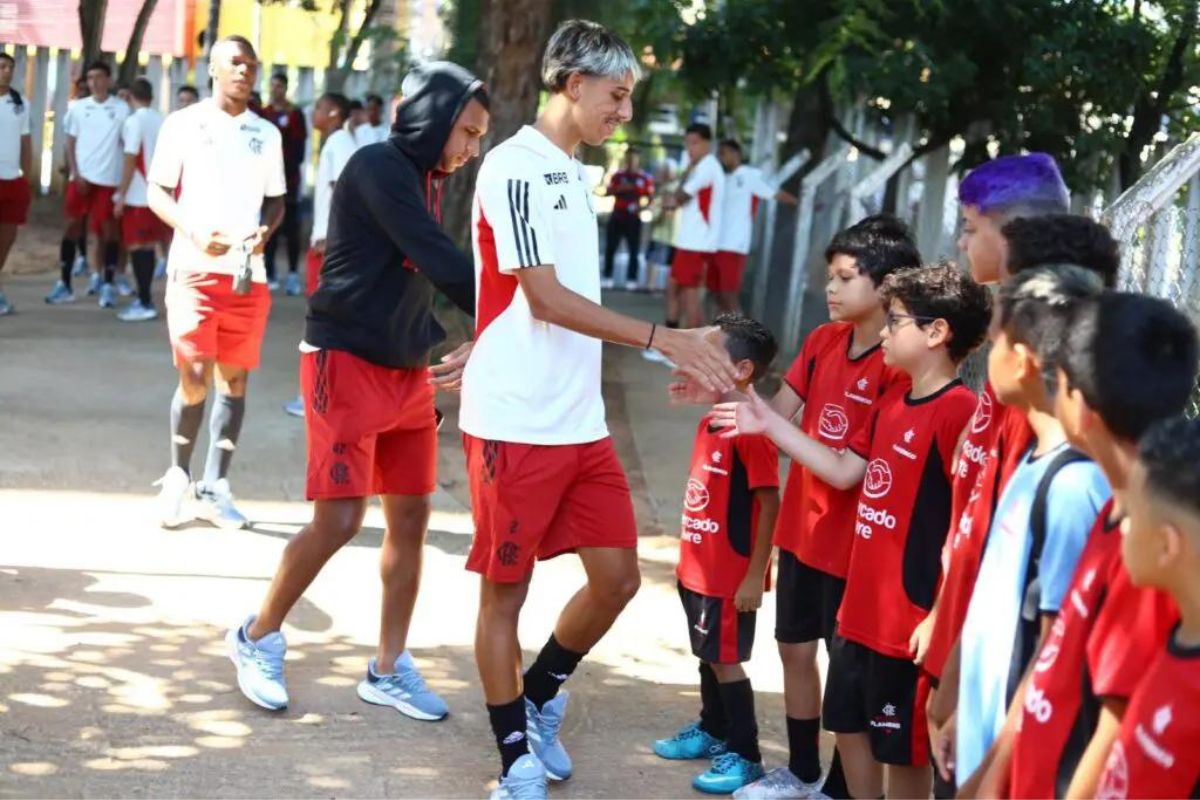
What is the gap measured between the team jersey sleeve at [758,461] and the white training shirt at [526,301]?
43 cm

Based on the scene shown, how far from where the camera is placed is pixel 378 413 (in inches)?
211

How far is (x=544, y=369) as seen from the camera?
461 cm

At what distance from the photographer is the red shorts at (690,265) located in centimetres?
1452

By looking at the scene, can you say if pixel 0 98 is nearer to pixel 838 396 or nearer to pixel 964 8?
pixel 964 8

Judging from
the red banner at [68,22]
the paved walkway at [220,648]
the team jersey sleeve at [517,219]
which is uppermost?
the red banner at [68,22]

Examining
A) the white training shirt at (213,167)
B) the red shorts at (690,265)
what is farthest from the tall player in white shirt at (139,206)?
the white training shirt at (213,167)

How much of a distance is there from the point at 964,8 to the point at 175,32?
25453mm

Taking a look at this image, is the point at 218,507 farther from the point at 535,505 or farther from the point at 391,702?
the point at 535,505

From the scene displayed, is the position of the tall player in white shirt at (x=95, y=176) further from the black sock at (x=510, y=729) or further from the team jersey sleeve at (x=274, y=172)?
the black sock at (x=510, y=729)

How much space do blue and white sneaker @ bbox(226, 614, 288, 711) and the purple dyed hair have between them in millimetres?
2605

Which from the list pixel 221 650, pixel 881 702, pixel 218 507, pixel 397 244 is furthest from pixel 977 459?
pixel 218 507

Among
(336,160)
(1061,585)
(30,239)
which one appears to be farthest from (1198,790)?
(30,239)

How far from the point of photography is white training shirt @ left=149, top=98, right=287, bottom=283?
768 cm

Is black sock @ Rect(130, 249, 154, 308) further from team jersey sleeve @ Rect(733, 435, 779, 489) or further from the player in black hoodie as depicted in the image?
team jersey sleeve @ Rect(733, 435, 779, 489)
